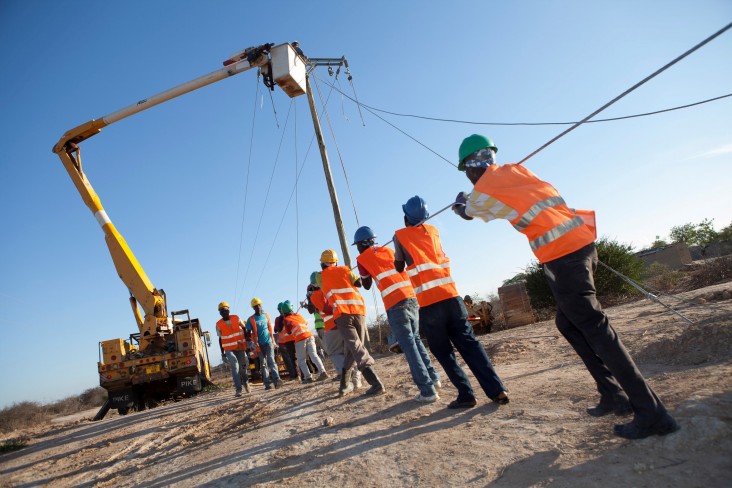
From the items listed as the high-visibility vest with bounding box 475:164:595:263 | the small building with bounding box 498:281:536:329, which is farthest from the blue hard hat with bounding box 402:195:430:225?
the small building with bounding box 498:281:536:329

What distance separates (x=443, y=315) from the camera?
373 cm

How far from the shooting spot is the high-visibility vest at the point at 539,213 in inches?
99.1

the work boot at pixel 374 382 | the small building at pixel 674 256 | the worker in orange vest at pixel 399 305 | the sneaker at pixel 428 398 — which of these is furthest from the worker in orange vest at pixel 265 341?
the small building at pixel 674 256

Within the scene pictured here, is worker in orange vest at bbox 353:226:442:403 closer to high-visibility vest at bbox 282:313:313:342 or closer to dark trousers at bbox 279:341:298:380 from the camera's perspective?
high-visibility vest at bbox 282:313:313:342

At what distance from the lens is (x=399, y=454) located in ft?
9.13

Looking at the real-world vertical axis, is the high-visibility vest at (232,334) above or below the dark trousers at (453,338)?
above

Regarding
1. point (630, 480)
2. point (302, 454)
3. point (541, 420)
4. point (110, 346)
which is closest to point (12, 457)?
point (110, 346)

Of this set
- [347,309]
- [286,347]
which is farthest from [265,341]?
[347,309]

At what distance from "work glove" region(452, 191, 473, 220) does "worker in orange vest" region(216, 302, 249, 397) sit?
24.1 feet

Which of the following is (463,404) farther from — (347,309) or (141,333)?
(141,333)

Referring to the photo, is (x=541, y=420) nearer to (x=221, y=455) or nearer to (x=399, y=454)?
(x=399, y=454)

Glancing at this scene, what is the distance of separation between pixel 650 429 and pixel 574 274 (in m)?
0.87

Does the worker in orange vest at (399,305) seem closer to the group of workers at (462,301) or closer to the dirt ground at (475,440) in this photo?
the group of workers at (462,301)

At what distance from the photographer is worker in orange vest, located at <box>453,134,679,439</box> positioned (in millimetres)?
2244
